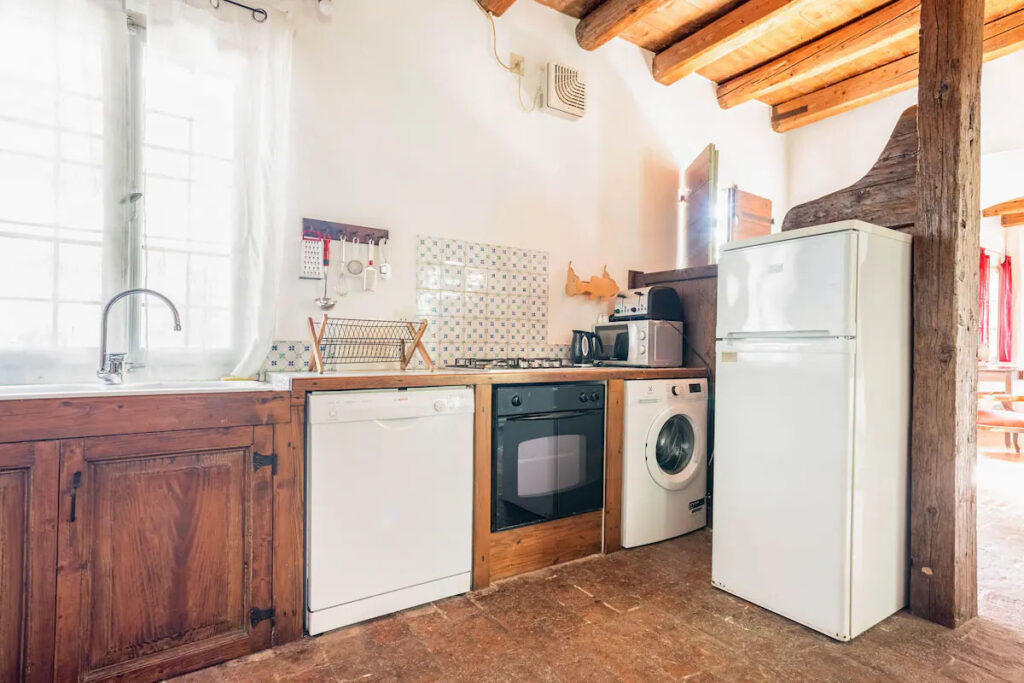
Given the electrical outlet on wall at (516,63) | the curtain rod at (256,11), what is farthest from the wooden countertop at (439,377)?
the electrical outlet on wall at (516,63)

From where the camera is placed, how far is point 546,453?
2.40 metres

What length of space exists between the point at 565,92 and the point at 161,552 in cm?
306

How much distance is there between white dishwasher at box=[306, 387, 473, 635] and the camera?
1846 mm

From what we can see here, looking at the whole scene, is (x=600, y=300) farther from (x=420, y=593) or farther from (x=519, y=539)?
(x=420, y=593)

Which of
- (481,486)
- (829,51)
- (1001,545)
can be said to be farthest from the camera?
(829,51)

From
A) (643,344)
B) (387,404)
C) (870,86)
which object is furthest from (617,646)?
(870,86)

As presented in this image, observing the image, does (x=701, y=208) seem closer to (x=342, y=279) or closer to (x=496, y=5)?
(x=496, y=5)

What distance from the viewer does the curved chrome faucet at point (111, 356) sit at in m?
1.92

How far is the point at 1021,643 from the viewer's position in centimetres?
184

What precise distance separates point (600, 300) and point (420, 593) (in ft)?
6.99

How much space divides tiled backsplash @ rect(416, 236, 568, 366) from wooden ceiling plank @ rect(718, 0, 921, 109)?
2314 millimetres

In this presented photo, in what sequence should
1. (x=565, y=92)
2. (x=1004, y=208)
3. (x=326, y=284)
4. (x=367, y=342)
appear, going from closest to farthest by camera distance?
(x=326, y=284) < (x=367, y=342) < (x=565, y=92) < (x=1004, y=208)

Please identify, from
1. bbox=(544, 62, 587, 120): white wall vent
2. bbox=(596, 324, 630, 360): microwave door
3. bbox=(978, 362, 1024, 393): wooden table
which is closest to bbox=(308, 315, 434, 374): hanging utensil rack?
bbox=(596, 324, 630, 360): microwave door

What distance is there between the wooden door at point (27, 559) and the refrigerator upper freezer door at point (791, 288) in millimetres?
2320
